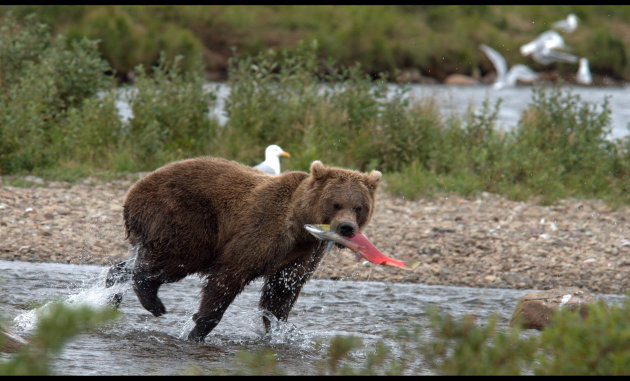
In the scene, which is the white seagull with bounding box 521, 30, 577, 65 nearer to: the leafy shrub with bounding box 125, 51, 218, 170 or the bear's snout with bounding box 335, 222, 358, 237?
the leafy shrub with bounding box 125, 51, 218, 170

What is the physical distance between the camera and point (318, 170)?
218 inches

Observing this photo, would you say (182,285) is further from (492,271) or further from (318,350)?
(492,271)

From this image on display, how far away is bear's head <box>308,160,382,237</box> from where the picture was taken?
5.42 meters

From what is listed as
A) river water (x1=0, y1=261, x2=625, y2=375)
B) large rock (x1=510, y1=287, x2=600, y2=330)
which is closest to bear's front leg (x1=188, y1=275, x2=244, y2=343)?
river water (x1=0, y1=261, x2=625, y2=375)

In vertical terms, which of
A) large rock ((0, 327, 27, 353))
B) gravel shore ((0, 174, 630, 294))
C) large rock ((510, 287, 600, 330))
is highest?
large rock ((0, 327, 27, 353))

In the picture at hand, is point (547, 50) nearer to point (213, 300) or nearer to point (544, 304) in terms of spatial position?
point (544, 304)

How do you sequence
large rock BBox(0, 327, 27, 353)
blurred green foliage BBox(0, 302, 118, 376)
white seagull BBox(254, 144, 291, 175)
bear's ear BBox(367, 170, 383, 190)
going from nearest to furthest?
1. blurred green foliage BBox(0, 302, 118, 376)
2. large rock BBox(0, 327, 27, 353)
3. bear's ear BBox(367, 170, 383, 190)
4. white seagull BBox(254, 144, 291, 175)

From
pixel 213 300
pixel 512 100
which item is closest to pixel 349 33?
pixel 512 100

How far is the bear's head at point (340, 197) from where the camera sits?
5422mm

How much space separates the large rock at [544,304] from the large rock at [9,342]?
12.4 feet

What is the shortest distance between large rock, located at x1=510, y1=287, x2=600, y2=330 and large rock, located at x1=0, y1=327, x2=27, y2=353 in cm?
379

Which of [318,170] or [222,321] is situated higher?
[318,170]

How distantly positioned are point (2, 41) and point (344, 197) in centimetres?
825

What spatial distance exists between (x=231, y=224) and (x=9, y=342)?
5.38ft
